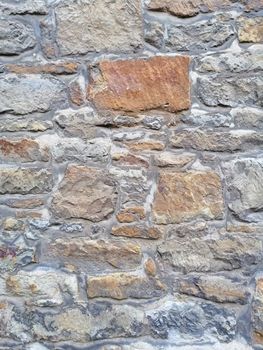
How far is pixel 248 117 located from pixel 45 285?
104 centimetres

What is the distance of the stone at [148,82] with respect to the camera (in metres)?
1.54

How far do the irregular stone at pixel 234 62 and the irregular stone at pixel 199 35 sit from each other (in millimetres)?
52

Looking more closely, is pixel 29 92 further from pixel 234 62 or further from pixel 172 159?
pixel 234 62

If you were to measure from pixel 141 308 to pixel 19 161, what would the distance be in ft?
2.50

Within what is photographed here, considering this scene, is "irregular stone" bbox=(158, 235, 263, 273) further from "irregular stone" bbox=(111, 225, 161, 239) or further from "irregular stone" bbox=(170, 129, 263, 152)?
"irregular stone" bbox=(170, 129, 263, 152)

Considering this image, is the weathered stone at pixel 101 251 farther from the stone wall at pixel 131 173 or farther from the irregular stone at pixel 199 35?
the irregular stone at pixel 199 35

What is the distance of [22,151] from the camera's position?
5.14 ft

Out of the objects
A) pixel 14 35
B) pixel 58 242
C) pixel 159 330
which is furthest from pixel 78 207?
pixel 14 35

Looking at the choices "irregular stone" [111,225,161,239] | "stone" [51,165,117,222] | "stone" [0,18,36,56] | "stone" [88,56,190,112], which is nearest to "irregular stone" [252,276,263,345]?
"irregular stone" [111,225,161,239]

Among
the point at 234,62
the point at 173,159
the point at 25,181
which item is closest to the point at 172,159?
the point at 173,159

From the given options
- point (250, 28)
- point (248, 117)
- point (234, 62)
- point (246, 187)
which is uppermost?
point (250, 28)

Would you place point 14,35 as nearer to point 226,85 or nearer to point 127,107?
point 127,107

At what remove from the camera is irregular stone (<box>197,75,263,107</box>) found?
5.07ft

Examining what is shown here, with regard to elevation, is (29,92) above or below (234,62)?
below
